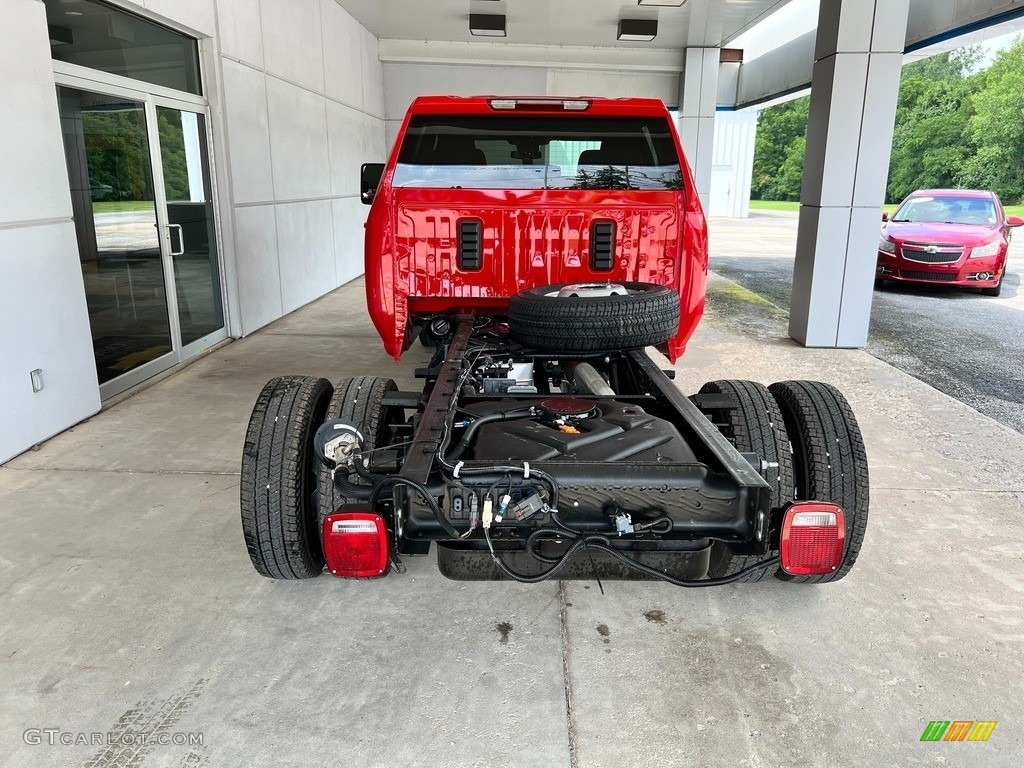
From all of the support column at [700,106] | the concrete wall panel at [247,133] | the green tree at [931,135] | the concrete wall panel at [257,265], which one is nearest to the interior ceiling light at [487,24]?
the support column at [700,106]

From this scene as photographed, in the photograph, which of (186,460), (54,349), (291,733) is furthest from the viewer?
(54,349)

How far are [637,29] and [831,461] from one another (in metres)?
12.8

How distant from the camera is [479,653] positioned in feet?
8.73

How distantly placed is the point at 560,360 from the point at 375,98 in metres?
12.8

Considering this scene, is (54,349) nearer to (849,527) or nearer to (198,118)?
(198,118)

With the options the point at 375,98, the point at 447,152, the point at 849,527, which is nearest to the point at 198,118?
the point at 447,152

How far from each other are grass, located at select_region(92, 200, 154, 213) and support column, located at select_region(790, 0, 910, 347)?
6.30 metres

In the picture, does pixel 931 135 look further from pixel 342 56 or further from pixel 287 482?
pixel 287 482

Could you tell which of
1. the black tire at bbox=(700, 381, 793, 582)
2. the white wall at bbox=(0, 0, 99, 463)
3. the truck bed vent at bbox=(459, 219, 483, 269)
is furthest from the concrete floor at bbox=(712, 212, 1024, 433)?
the white wall at bbox=(0, 0, 99, 463)

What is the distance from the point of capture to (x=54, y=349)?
487 cm


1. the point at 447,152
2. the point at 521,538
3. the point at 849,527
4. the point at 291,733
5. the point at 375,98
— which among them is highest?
the point at 375,98

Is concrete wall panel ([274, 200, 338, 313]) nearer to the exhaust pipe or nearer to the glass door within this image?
the glass door

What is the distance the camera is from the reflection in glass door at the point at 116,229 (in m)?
5.56

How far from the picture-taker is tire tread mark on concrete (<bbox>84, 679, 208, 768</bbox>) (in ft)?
7.08
